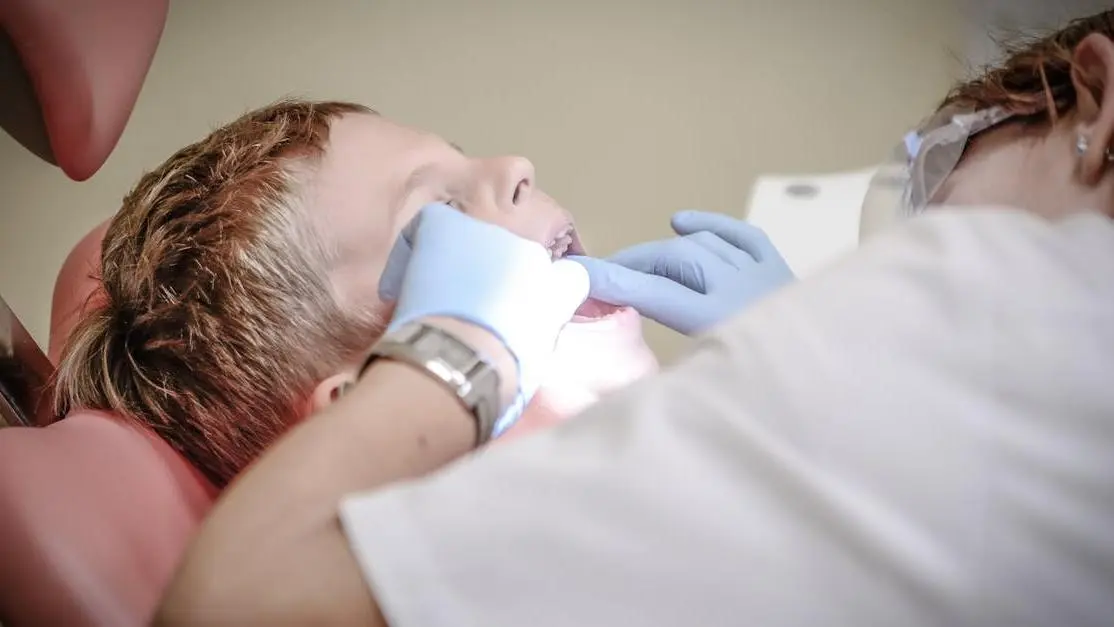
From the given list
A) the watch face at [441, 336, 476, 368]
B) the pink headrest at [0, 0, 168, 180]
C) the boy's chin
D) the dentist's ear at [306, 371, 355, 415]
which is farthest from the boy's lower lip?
the pink headrest at [0, 0, 168, 180]

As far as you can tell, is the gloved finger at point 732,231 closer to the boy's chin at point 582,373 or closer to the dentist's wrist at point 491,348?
the boy's chin at point 582,373

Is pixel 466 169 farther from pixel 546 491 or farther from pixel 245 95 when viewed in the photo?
pixel 245 95

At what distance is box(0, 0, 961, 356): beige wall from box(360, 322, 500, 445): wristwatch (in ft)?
3.50

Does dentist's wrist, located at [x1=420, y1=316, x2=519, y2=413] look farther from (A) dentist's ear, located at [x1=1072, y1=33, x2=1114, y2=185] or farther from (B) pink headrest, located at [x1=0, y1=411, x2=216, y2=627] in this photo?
(A) dentist's ear, located at [x1=1072, y1=33, x2=1114, y2=185]

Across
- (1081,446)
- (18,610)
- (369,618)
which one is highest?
(1081,446)

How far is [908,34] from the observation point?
5.62ft

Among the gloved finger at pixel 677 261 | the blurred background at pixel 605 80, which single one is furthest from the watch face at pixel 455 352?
the blurred background at pixel 605 80

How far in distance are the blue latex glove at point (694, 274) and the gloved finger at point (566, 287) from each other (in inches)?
1.9

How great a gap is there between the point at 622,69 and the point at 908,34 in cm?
55

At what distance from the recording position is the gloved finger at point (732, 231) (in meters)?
1.12

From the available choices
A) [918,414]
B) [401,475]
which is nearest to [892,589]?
[918,414]

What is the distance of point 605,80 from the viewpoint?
1.75 metres

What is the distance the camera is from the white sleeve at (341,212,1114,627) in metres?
0.46

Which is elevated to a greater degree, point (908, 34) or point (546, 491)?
point (908, 34)
